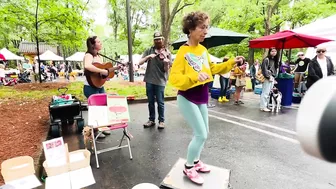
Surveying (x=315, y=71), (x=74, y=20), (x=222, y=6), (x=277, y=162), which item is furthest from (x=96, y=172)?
(x=222, y=6)

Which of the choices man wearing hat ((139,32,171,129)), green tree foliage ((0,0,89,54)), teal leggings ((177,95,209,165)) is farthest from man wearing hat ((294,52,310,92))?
green tree foliage ((0,0,89,54))

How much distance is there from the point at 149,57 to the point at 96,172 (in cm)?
241

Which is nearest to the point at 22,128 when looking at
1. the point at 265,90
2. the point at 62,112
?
the point at 62,112

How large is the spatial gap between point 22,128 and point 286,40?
797 cm

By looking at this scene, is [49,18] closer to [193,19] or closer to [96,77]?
[96,77]

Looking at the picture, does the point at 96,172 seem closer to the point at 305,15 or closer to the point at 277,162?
the point at 277,162

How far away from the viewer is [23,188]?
7.52 ft

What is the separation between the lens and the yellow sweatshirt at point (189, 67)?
214 centimetres

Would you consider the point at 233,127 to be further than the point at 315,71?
No

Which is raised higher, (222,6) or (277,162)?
(222,6)

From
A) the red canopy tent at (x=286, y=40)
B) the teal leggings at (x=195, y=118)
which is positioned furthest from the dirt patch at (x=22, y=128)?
→ the red canopy tent at (x=286, y=40)

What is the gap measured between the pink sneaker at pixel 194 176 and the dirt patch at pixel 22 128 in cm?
217

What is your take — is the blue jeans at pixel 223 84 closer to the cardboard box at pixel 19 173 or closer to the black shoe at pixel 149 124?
the black shoe at pixel 149 124

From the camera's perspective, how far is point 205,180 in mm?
2580
